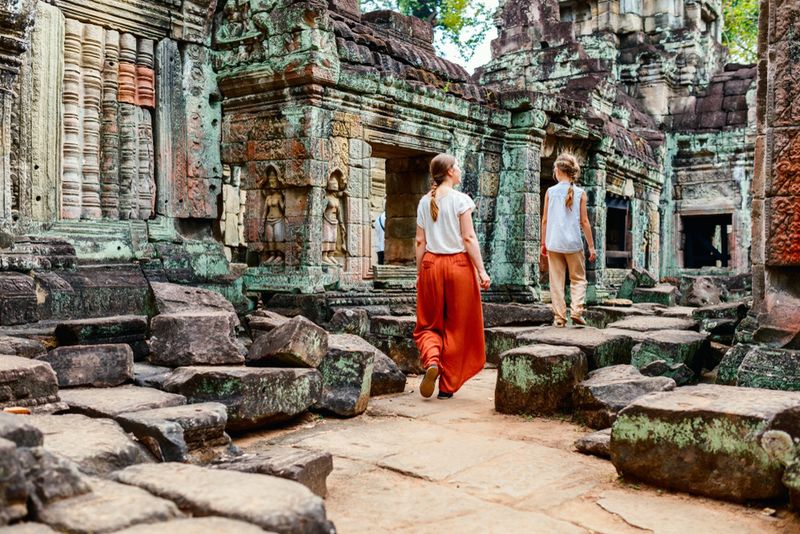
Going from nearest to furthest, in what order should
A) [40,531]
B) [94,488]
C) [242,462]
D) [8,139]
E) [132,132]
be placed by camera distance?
[40,531], [94,488], [242,462], [8,139], [132,132]

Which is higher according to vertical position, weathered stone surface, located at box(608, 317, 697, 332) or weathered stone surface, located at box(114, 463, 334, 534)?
weathered stone surface, located at box(608, 317, 697, 332)

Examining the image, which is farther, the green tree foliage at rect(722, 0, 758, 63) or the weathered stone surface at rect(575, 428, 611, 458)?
the green tree foliage at rect(722, 0, 758, 63)

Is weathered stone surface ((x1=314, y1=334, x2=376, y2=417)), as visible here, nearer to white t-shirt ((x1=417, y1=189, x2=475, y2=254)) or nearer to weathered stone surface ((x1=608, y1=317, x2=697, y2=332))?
white t-shirt ((x1=417, y1=189, x2=475, y2=254))

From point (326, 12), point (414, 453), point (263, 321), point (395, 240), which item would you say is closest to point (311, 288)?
point (263, 321)

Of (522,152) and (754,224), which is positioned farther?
(522,152)

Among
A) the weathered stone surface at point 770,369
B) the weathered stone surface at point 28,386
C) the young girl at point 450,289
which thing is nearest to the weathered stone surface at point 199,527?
the weathered stone surface at point 28,386

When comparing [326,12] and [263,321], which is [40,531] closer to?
Result: [263,321]

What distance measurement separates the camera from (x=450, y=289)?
6035 millimetres

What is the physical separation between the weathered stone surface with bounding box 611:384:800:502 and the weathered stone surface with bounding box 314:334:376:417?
1931mm

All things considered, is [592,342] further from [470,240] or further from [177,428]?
[177,428]

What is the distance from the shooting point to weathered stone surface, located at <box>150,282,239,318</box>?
5.99 meters

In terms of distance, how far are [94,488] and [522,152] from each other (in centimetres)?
861

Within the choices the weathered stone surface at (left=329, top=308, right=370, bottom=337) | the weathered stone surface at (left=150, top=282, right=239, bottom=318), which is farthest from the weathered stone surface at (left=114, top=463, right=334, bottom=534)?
the weathered stone surface at (left=329, top=308, right=370, bottom=337)

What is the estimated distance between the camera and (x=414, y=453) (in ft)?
14.1
